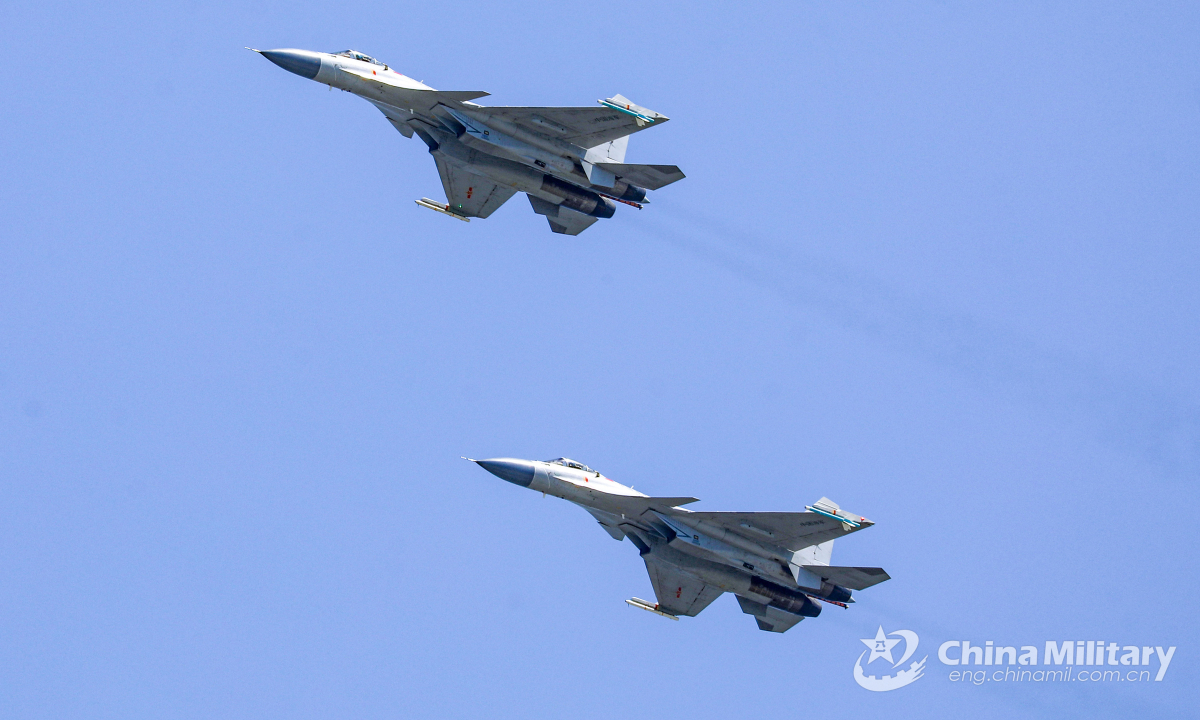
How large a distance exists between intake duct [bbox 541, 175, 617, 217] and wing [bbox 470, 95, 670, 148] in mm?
2316

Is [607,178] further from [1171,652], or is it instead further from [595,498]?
[1171,652]

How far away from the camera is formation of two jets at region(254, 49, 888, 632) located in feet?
181

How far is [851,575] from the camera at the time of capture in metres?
56.1

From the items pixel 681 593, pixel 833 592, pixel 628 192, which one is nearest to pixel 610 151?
pixel 628 192

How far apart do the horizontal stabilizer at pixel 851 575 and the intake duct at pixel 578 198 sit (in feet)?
48.3

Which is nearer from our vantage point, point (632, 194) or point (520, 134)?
point (520, 134)

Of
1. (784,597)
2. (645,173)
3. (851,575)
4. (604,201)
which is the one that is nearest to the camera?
(851,575)

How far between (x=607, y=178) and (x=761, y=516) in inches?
517

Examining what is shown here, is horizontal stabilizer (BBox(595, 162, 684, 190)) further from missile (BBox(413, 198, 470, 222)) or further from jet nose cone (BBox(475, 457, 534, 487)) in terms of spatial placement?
jet nose cone (BBox(475, 457, 534, 487))

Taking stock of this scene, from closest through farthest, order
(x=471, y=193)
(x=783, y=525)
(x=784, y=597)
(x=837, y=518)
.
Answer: (x=837, y=518), (x=783, y=525), (x=784, y=597), (x=471, y=193)

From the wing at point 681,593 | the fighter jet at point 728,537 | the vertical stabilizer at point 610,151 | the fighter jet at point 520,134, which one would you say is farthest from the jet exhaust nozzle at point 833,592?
the vertical stabilizer at point 610,151

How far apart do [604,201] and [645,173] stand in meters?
2.29

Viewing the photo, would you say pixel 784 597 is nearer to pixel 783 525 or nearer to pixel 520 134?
pixel 783 525

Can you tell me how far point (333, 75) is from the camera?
55.3 metres
